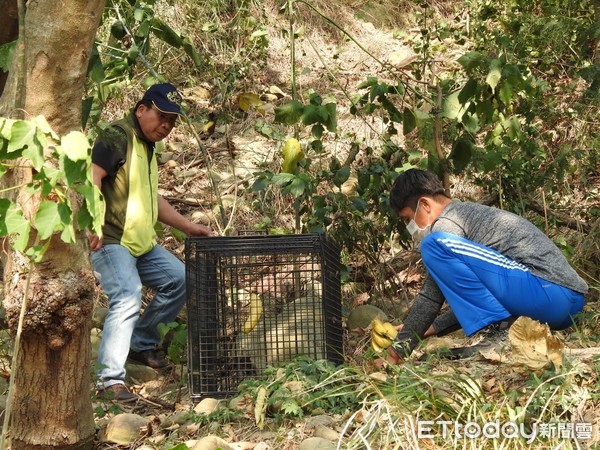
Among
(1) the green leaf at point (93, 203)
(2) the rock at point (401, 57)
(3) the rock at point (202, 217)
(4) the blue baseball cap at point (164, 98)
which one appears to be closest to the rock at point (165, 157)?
(3) the rock at point (202, 217)

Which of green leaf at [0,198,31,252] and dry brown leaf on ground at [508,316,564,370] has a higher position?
green leaf at [0,198,31,252]

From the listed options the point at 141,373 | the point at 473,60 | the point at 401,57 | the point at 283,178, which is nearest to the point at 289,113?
the point at 283,178

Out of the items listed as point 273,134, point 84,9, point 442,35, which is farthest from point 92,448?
point 442,35

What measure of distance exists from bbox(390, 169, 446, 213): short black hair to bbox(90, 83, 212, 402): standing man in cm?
116

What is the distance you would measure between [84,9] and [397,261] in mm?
3770

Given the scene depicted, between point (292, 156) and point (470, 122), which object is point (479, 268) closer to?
point (470, 122)

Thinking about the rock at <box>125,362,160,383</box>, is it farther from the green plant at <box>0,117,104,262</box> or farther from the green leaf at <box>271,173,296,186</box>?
the green plant at <box>0,117,104,262</box>

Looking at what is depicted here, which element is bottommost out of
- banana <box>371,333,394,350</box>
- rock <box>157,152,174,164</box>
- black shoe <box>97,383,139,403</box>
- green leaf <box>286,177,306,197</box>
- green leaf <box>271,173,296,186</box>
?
black shoe <box>97,383,139,403</box>

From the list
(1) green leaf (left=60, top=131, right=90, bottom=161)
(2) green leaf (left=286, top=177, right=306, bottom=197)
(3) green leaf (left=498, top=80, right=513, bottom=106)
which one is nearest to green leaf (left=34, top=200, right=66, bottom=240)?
(1) green leaf (left=60, top=131, right=90, bottom=161)

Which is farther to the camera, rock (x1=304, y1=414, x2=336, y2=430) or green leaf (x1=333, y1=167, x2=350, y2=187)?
green leaf (x1=333, y1=167, x2=350, y2=187)

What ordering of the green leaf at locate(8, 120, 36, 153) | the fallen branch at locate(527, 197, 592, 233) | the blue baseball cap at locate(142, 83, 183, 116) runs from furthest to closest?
the fallen branch at locate(527, 197, 592, 233) → the blue baseball cap at locate(142, 83, 183, 116) → the green leaf at locate(8, 120, 36, 153)

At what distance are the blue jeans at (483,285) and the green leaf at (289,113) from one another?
127 cm

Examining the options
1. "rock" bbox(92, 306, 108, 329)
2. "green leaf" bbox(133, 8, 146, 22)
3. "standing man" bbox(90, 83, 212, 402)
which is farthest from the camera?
"rock" bbox(92, 306, 108, 329)

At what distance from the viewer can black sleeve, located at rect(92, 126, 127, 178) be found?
5.03 metres
